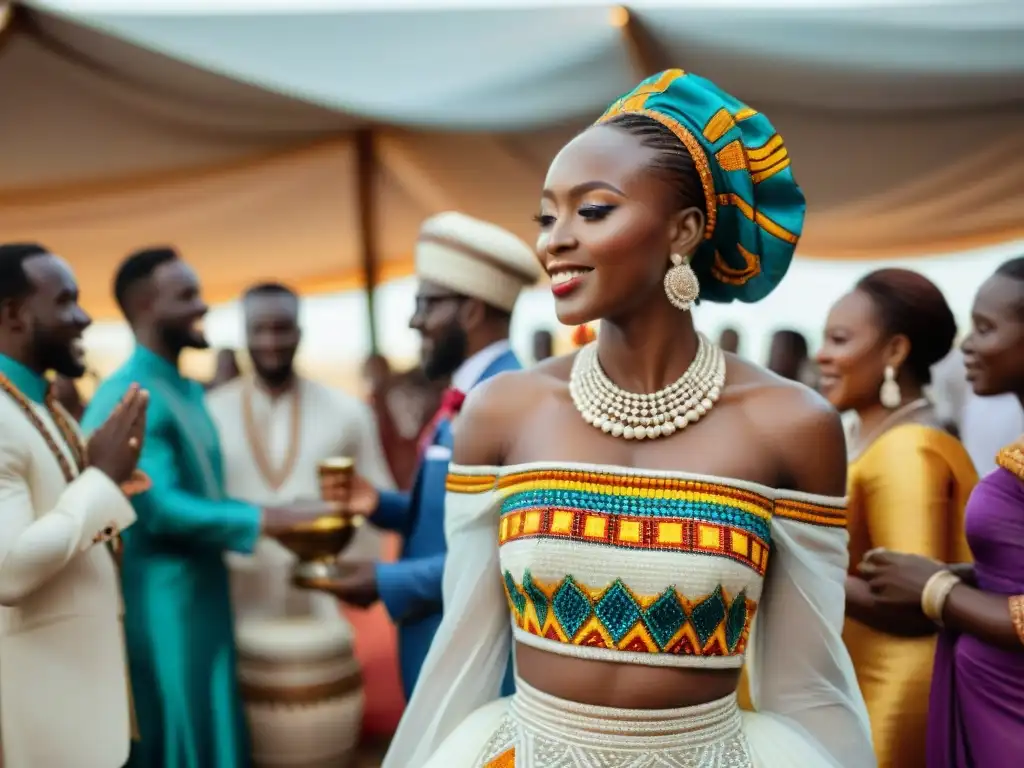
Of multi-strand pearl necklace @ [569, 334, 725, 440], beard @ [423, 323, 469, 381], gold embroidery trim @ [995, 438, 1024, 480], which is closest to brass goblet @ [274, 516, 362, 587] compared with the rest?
beard @ [423, 323, 469, 381]

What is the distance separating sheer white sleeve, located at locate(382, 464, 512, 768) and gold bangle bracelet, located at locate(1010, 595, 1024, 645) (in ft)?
2.97

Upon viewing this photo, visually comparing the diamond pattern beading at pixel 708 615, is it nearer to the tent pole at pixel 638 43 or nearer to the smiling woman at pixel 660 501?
the smiling woman at pixel 660 501

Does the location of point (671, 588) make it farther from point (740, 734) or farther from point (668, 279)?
point (668, 279)

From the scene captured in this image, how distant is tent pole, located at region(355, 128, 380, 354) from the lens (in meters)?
6.61

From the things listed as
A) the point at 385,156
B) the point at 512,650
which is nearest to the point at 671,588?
the point at 512,650

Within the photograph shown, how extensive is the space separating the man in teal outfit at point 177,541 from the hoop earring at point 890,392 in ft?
5.02

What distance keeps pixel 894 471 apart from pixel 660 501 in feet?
3.69

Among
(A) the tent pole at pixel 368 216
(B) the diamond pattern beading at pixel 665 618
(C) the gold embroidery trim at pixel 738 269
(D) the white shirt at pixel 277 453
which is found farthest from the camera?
(A) the tent pole at pixel 368 216

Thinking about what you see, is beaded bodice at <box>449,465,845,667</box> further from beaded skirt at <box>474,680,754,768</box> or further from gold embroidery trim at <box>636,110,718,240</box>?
gold embroidery trim at <box>636,110,718,240</box>

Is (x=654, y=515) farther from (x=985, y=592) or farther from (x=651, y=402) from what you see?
(x=985, y=592)

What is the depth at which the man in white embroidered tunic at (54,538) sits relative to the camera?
2.25 meters

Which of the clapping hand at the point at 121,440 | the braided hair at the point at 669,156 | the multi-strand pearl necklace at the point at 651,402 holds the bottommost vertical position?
the clapping hand at the point at 121,440

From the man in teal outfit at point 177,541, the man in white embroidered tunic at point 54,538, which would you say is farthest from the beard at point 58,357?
the man in teal outfit at point 177,541

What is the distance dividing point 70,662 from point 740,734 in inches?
61.2
